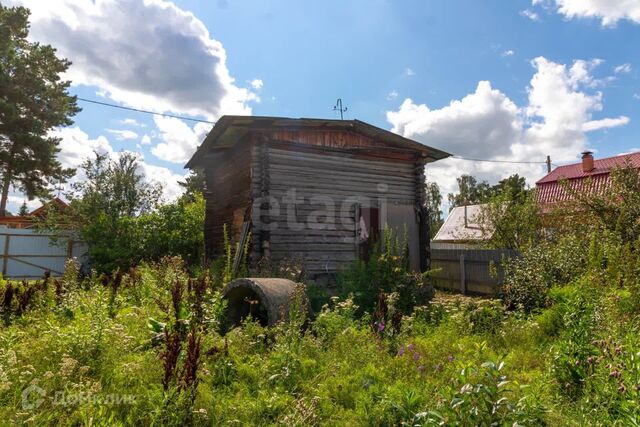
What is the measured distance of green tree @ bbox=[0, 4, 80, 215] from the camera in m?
21.1

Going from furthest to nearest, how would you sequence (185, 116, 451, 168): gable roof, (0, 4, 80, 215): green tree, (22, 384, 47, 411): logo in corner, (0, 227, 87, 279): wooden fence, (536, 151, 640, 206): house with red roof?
1. (536, 151, 640, 206): house with red roof
2. (0, 4, 80, 215): green tree
3. (0, 227, 87, 279): wooden fence
4. (185, 116, 451, 168): gable roof
5. (22, 384, 47, 411): logo in corner

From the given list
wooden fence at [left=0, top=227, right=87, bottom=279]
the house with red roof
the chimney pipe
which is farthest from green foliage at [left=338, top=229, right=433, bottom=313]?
the chimney pipe

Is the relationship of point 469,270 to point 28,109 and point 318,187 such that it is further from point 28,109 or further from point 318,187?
point 28,109

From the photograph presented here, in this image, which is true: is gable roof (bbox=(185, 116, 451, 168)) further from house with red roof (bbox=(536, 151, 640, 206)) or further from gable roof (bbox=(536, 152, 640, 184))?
gable roof (bbox=(536, 152, 640, 184))

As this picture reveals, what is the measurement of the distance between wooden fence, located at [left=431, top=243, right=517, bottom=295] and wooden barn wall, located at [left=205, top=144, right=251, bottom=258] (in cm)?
596

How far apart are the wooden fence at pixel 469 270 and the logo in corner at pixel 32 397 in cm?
869

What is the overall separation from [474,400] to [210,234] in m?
13.2

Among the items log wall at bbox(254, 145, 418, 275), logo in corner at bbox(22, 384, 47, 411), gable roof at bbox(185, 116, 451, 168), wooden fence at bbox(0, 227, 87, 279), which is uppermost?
gable roof at bbox(185, 116, 451, 168)

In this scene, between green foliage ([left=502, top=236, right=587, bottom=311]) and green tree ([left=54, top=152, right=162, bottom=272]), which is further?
green tree ([left=54, top=152, right=162, bottom=272])

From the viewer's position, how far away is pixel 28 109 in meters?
22.3

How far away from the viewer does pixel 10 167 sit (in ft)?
72.7

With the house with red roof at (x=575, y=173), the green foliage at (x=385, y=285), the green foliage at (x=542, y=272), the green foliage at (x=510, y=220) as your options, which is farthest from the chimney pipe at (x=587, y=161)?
the green foliage at (x=385, y=285)

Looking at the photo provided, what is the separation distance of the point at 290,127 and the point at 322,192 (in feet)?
6.81

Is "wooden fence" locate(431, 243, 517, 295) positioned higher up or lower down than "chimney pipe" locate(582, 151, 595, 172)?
lower down
